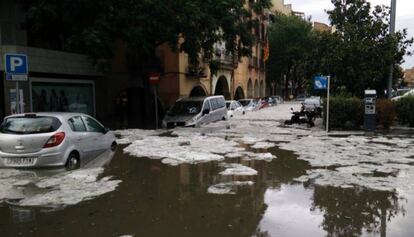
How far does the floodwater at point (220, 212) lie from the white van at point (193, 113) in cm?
1135

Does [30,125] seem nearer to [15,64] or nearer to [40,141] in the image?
[40,141]

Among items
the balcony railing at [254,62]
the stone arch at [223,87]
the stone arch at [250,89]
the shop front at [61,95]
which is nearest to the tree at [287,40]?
the balcony railing at [254,62]

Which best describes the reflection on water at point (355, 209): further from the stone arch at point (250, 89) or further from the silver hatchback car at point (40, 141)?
the stone arch at point (250, 89)

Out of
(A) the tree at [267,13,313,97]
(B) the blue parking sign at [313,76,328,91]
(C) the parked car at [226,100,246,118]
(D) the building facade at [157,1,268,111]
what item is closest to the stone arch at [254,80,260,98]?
(D) the building facade at [157,1,268,111]

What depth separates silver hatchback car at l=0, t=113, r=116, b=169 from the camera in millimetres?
9375

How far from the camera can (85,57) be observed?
22688 mm

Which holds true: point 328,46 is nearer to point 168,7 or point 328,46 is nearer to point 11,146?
point 168,7

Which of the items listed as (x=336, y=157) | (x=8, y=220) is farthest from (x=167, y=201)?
(x=336, y=157)

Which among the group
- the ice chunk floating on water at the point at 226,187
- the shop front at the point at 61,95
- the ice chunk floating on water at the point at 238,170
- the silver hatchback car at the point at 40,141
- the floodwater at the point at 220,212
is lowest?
the floodwater at the point at 220,212

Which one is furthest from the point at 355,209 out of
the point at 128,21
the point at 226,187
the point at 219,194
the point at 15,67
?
the point at 128,21

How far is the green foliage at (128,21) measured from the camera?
62.9ft

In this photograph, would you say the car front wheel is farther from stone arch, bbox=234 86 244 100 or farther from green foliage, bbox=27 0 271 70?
stone arch, bbox=234 86 244 100

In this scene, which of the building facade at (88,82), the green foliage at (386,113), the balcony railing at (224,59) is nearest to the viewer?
the green foliage at (386,113)

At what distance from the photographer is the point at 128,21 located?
65.9 feet
